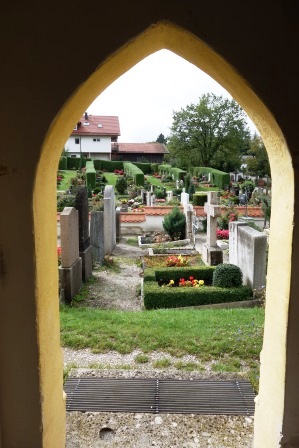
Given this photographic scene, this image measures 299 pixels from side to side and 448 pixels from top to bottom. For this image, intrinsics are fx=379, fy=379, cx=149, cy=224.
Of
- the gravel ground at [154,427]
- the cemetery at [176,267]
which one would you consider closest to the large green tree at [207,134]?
the cemetery at [176,267]

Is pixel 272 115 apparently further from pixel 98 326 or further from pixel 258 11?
pixel 98 326

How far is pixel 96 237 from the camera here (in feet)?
37.2

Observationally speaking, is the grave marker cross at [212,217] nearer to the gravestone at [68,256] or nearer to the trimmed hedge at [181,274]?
the trimmed hedge at [181,274]

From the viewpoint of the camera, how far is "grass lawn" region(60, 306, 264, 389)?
4781mm

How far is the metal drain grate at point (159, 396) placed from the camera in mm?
3471

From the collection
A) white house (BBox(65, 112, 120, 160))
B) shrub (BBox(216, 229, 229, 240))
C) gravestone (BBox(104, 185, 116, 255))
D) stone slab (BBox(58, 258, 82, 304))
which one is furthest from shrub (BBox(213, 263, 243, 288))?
white house (BBox(65, 112, 120, 160))

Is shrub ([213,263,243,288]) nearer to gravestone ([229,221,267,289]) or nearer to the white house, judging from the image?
gravestone ([229,221,267,289])

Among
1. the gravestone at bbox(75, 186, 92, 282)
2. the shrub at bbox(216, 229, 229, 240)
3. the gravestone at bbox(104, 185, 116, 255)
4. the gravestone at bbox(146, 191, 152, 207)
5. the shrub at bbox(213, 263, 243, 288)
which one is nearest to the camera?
the shrub at bbox(213, 263, 243, 288)

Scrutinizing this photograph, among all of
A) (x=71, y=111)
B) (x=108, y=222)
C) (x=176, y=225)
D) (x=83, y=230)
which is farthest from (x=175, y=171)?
(x=71, y=111)

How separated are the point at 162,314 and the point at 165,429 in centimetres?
355

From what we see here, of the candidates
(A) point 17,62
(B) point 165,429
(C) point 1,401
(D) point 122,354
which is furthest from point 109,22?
(D) point 122,354

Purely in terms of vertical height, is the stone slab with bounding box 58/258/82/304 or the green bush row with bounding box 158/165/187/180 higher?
the green bush row with bounding box 158/165/187/180

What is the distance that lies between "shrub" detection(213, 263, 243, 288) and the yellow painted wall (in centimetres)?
616

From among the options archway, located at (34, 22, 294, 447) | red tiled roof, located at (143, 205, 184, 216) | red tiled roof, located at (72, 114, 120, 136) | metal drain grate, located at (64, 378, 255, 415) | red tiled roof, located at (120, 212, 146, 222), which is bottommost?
metal drain grate, located at (64, 378, 255, 415)
